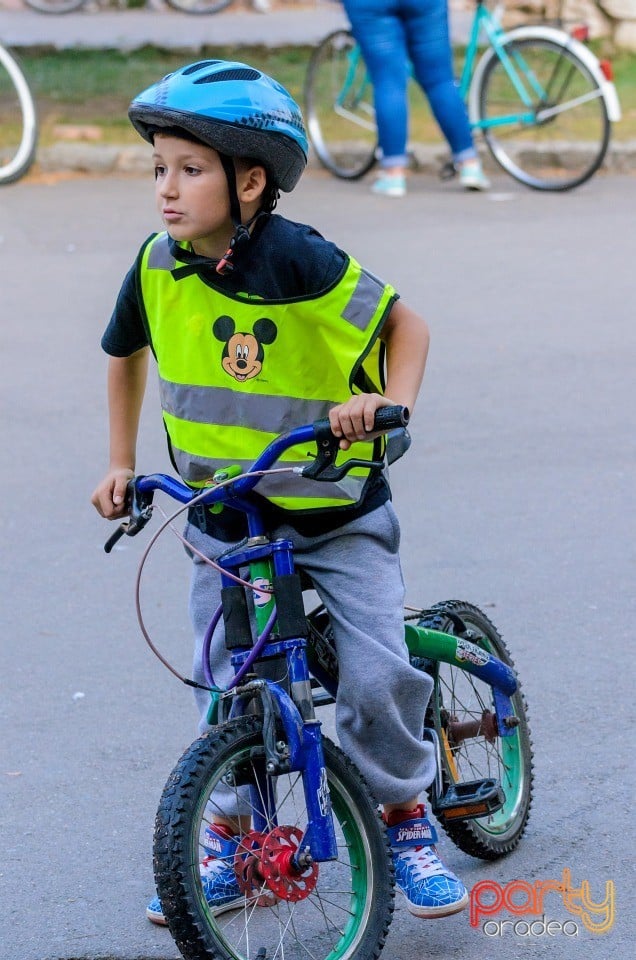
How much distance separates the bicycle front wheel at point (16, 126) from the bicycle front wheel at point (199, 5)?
14.7 ft

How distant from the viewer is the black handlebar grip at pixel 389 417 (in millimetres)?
2674

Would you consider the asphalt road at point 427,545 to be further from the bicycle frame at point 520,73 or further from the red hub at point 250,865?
the bicycle frame at point 520,73

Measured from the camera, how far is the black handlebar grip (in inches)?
105

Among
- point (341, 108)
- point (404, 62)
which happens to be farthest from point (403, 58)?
point (341, 108)

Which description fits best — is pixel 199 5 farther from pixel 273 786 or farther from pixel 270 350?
pixel 273 786

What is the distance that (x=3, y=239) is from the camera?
940 cm

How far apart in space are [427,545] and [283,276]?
2.56 meters

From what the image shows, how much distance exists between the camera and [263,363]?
303 cm

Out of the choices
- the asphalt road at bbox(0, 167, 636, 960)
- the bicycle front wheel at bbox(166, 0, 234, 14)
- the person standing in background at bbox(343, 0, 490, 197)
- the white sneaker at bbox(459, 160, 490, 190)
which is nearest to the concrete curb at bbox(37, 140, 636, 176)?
the white sneaker at bbox(459, 160, 490, 190)

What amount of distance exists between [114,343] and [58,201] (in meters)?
7.18

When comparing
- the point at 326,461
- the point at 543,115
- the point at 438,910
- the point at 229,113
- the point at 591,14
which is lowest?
the point at 438,910

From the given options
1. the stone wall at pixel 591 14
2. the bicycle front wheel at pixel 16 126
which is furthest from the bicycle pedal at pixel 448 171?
the stone wall at pixel 591 14

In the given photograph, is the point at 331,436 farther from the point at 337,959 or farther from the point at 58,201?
the point at 58,201

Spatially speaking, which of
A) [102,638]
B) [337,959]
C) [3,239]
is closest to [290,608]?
[337,959]
